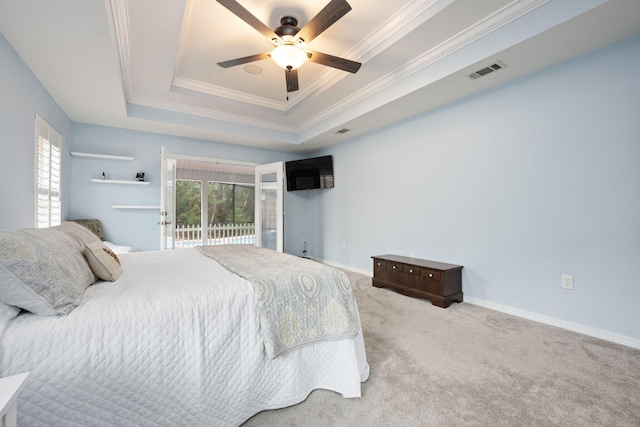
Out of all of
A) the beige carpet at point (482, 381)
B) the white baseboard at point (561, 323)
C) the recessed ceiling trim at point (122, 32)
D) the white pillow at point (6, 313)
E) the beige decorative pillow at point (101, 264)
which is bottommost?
the beige carpet at point (482, 381)

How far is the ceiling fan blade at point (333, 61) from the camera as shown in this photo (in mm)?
2476

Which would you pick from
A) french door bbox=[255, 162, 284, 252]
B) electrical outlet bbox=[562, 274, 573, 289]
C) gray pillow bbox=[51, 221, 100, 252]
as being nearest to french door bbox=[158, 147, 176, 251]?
french door bbox=[255, 162, 284, 252]

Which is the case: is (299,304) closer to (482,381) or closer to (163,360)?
(163,360)

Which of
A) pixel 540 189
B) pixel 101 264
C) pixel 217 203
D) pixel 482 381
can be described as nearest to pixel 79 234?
pixel 101 264

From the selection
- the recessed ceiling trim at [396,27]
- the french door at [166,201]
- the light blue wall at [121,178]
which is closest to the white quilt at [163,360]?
the french door at [166,201]

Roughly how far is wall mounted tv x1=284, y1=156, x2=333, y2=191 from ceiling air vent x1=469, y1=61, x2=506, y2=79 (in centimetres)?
297

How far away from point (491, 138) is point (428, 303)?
6.45 ft

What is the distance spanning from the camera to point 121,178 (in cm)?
431

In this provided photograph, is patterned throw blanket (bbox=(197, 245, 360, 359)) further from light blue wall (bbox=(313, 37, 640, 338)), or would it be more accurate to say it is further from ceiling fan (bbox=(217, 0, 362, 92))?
light blue wall (bbox=(313, 37, 640, 338))

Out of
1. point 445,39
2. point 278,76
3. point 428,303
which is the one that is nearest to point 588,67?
point 445,39

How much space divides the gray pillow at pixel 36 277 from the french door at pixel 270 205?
12.6ft

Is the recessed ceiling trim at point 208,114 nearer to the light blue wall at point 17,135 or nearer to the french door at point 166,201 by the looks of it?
the french door at point 166,201

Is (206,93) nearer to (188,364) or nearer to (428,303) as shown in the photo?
(188,364)

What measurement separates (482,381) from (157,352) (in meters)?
1.85
